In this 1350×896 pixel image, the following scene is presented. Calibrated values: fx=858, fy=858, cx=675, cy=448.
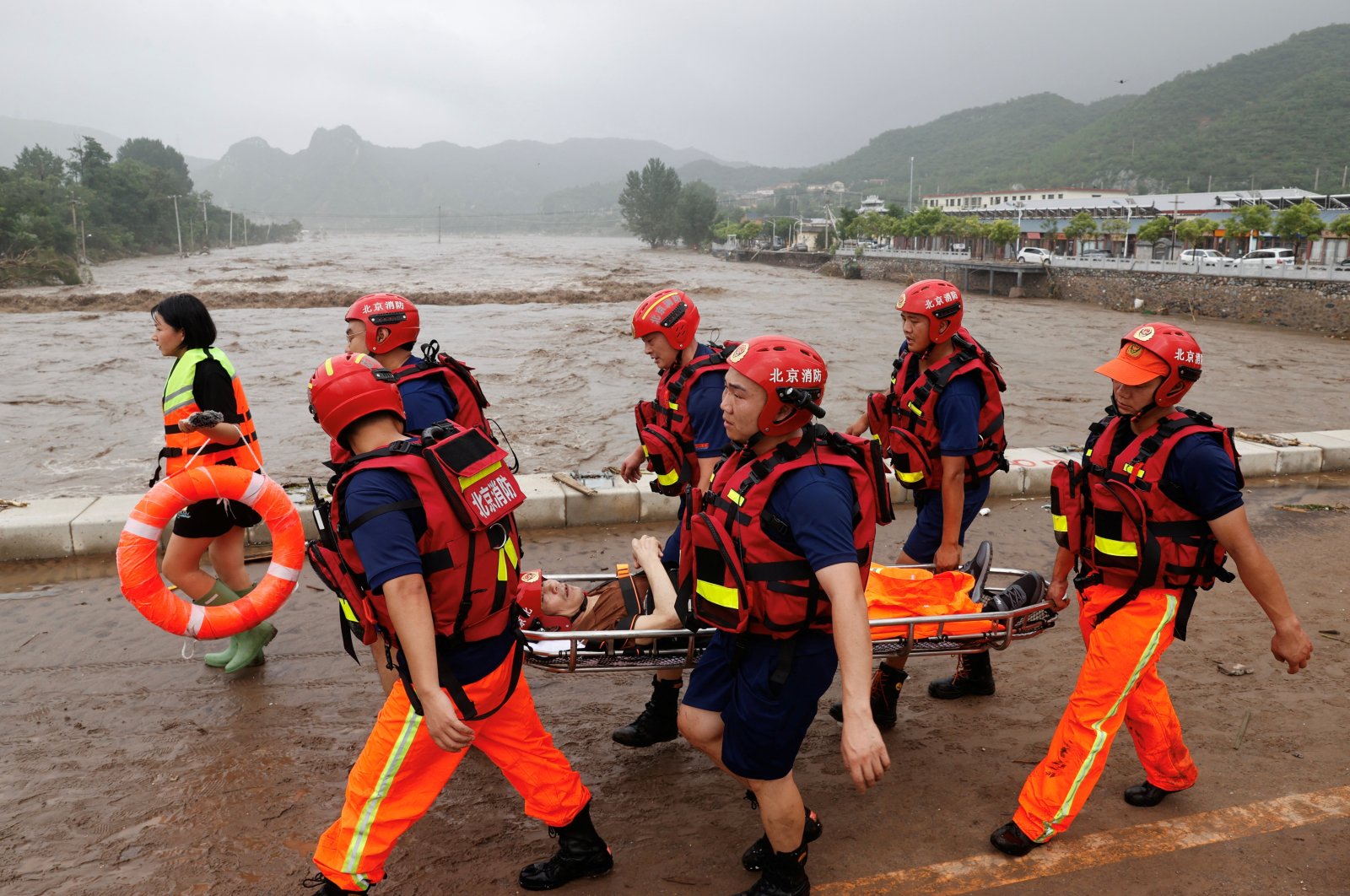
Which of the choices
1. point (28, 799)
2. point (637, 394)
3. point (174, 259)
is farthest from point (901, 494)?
point (174, 259)

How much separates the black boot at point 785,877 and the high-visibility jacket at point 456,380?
7.56 ft

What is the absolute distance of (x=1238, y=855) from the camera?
3396 mm

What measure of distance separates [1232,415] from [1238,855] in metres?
14.0

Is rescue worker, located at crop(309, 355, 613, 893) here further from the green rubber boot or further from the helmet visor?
the helmet visor

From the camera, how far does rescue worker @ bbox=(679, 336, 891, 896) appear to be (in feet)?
8.20

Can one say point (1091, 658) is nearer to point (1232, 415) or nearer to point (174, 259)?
point (1232, 415)

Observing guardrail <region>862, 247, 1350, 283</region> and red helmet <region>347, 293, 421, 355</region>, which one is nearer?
red helmet <region>347, 293, 421, 355</region>

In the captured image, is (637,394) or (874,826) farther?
(637,394)

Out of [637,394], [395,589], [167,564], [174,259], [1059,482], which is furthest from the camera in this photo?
[174,259]

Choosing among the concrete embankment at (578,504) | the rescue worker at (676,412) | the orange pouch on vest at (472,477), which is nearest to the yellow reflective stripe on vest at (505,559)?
the orange pouch on vest at (472,477)

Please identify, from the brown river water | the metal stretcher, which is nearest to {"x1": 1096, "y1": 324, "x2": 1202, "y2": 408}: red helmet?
the metal stretcher

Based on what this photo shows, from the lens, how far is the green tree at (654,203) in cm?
12725

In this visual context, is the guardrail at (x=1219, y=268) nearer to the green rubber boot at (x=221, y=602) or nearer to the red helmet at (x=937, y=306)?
the red helmet at (x=937, y=306)

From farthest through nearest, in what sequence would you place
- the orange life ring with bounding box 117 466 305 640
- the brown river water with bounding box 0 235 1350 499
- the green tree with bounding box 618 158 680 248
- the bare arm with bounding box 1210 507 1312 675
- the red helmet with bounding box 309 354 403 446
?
the green tree with bounding box 618 158 680 248 → the brown river water with bounding box 0 235 1350 499 → the orange life ring with bounding box 117 466 305 640 → the bare arm with bounding box 1210 507 1312 675 → the red helmet with bounding box 309 354 403 446
